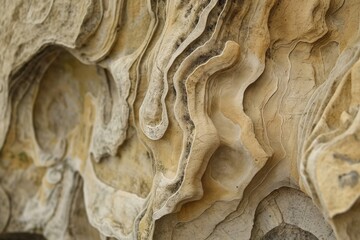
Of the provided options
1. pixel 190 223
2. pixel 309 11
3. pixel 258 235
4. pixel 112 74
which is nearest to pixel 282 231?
pixel 258 235

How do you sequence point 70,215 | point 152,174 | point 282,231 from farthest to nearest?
point 70,215 < point 152,174 < point 282,231

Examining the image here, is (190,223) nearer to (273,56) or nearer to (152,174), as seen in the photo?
(152,174)

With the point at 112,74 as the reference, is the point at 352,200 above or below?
below

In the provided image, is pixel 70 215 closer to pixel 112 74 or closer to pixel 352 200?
pixel 112 74

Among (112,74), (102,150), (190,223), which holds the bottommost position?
(190,223)

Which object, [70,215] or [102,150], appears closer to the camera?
[102,150]

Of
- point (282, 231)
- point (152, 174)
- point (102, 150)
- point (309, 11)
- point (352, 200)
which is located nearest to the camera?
point (352, 200)

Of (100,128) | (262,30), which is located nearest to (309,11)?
(262,30)
